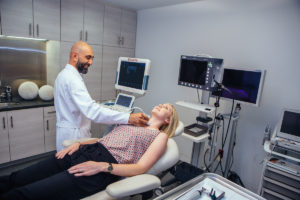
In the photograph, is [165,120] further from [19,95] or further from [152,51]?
[19,95]

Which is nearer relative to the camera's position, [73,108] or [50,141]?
[73,108]

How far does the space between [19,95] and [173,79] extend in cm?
224

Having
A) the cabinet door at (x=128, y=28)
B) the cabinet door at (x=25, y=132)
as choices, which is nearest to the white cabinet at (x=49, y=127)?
the cabinet door at (x=25, y=132)

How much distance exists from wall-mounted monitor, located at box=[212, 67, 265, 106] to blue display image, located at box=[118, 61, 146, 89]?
0.82m

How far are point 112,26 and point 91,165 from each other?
2601 mm

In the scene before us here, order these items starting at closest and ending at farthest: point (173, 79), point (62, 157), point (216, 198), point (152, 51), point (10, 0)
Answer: point (216, 198) < point (62, 157) < point (10, 0) < point (173, 79) < point (152, 51)

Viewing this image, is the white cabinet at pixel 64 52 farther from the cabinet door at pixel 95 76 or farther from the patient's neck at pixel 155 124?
the patient's neck at pixel 155 124

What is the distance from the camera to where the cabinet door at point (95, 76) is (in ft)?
10.6

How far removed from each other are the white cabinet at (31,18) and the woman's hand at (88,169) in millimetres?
2022

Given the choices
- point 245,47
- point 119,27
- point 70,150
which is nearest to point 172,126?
point 70,150

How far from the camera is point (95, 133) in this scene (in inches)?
139

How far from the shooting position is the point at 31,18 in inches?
101

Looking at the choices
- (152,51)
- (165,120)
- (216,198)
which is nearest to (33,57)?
(152,51)

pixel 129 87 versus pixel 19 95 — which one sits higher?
pixel 129 87
